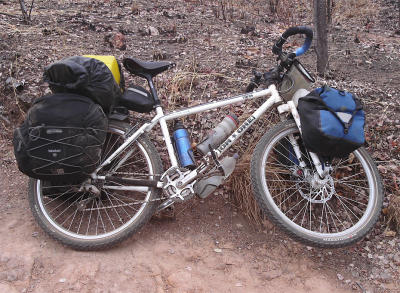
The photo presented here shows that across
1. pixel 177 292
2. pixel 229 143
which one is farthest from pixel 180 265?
pixel 229 143

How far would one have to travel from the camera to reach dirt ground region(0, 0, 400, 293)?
2775mm

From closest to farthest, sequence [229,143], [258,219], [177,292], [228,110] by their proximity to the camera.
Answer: [177,292] → [229,143] → [258,219] → [228,110]

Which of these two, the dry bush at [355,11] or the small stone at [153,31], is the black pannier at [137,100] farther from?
the dry bush at [355,11]

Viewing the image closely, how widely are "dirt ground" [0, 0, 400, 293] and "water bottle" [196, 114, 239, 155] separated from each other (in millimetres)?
613

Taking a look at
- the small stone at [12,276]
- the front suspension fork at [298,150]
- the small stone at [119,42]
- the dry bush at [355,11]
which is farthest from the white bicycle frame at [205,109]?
the dry bush at [355,11]

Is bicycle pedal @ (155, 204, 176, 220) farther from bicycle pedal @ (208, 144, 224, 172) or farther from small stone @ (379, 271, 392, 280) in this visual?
small stone @ (379, 271, 392, 280)

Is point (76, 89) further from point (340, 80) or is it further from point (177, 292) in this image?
point (340, 80)

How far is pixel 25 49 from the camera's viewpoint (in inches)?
192

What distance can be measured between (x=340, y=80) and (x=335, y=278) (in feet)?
8.44

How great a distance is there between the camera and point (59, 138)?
2.61 m

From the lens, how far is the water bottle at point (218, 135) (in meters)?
3.06

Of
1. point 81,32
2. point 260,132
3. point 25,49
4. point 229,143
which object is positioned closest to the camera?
point 229,143

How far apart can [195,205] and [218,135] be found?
75 centimetres

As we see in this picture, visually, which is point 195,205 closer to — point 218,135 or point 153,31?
point 218,135
